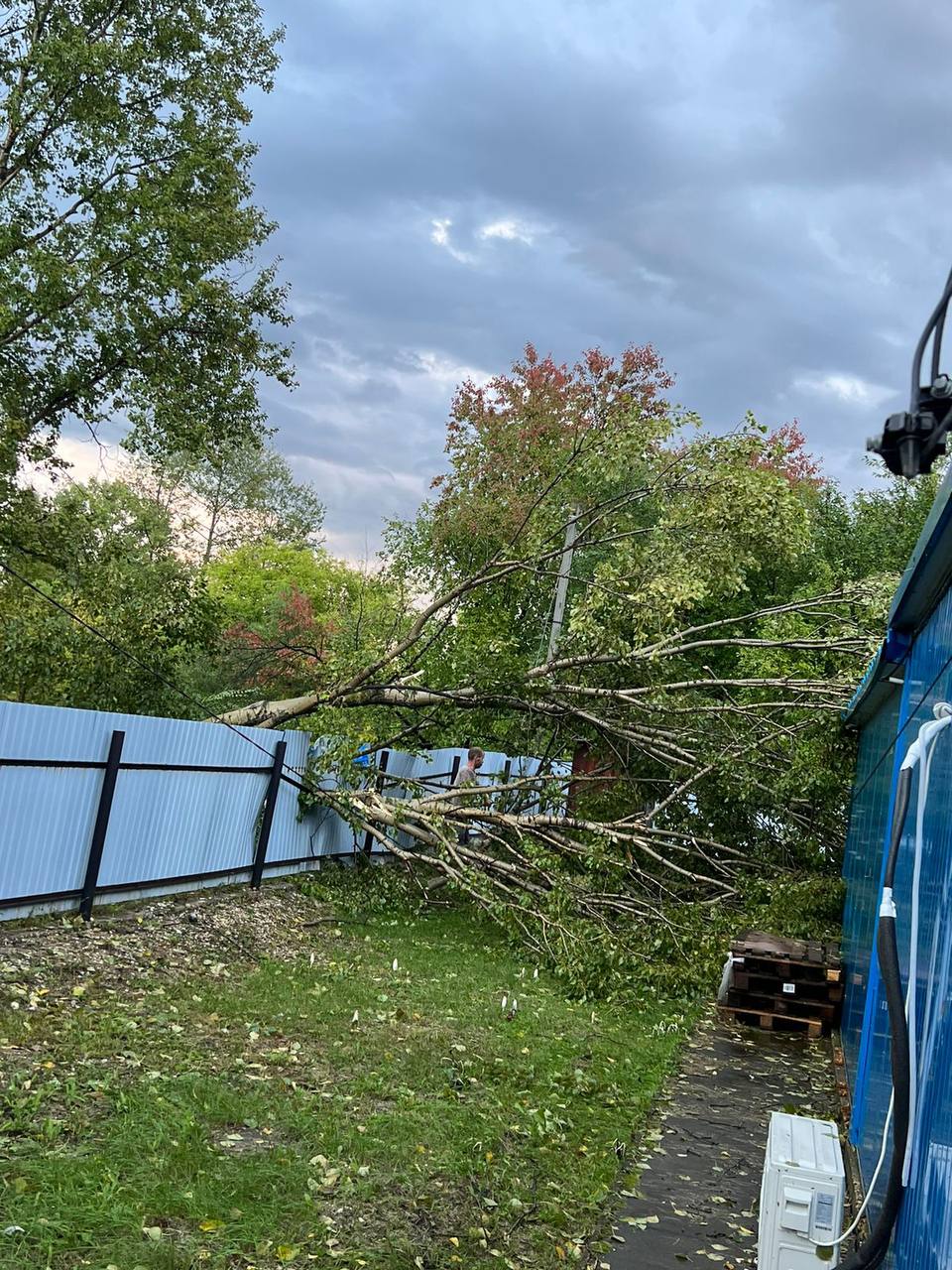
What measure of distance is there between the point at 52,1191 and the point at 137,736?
5.47 m

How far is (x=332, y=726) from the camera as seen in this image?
12.0 metres

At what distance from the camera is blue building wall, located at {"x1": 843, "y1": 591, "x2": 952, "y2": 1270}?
8.45ft

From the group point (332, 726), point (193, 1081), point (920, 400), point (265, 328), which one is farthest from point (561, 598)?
point (920, 400)

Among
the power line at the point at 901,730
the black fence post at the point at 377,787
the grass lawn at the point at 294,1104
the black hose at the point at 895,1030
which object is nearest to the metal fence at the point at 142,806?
the black fence post at the point at 377,787

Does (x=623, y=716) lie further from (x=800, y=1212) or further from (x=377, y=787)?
(x=800, y=1212)

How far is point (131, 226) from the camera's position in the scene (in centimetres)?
1658

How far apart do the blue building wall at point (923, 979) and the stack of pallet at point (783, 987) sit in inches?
62.6

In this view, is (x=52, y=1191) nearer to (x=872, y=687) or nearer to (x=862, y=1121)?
(x=862, y=1121)

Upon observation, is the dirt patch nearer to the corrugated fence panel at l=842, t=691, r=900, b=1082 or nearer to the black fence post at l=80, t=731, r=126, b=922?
the corrugated fence panel at l=842, t=691, r=900, b=1082

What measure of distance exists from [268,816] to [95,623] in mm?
5020

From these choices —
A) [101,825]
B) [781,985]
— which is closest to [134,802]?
[101,825]

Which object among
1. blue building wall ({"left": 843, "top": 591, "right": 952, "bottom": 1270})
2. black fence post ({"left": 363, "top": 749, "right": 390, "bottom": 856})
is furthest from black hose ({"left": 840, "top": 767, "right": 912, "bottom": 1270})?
black fence post ({"left": 363, "top": 749, "right": 390, "bottom": 856})

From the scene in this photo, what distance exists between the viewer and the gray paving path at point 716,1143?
428 centimetres

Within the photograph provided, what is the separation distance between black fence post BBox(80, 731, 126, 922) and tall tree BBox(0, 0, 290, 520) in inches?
331
